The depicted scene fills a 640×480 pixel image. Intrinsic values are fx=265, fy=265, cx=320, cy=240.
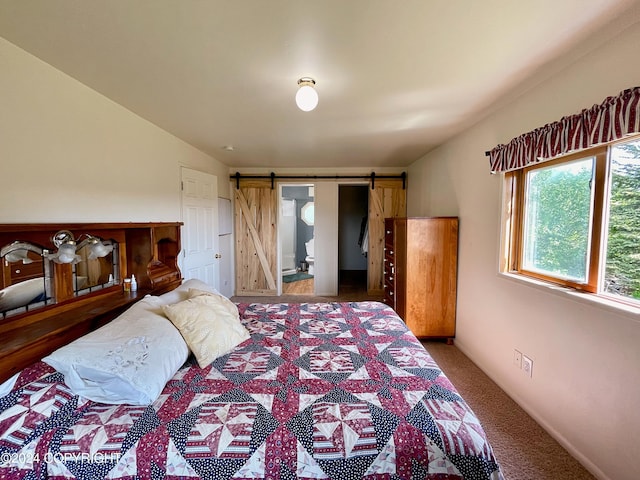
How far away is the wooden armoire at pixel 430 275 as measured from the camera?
9.67 feet

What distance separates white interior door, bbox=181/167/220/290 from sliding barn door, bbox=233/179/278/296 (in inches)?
33.2

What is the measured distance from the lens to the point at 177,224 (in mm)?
2416

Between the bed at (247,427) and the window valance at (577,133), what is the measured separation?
1.48 metres

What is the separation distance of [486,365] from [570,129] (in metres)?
1.98

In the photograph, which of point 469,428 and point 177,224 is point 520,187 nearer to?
point 469,428

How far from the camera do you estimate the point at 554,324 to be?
1717mm

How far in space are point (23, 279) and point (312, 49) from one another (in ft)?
6.29

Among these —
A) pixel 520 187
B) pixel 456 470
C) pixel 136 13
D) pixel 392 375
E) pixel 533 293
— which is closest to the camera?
pixel 456 470

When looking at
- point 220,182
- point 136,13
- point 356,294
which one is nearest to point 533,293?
point 136,13

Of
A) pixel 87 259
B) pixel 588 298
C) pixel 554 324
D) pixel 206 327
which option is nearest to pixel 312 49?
pixel 206 327

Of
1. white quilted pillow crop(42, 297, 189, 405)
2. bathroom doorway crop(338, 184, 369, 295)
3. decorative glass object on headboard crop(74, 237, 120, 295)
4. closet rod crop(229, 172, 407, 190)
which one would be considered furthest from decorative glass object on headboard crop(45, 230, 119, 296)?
bathroom doorway crop(338, 184, 369, 295)

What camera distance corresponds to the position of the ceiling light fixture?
172cm

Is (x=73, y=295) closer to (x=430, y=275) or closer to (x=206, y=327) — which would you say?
(x=206, y=327)

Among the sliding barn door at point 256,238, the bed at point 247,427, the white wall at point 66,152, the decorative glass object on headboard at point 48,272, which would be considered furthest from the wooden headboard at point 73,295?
the sliding barn door at point 256,238
